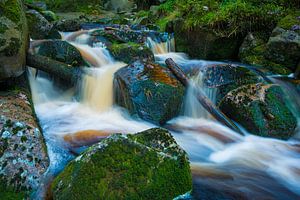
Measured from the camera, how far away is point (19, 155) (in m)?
3.46

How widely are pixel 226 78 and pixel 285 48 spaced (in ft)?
5.98

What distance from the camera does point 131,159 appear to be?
3.02 meters

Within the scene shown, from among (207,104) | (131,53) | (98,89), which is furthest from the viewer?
(131,53)

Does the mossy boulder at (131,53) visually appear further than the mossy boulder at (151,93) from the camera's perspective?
Yes

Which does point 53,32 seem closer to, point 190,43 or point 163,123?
point 190,43

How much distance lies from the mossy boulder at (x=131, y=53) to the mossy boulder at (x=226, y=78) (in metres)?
1.71

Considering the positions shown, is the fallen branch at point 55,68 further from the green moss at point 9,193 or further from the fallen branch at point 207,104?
the green moss at point 9,193

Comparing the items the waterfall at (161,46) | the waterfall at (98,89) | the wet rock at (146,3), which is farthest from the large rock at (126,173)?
the wet rock at (146,3)

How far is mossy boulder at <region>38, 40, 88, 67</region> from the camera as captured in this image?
6520 mm

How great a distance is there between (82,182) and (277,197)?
225 cm

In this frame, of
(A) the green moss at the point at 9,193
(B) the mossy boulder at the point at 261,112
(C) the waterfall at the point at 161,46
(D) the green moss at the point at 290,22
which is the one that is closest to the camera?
(A) the green moss at the point at 9,193

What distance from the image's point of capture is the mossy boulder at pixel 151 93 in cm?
530

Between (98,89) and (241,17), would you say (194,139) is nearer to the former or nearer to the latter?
(98,89)

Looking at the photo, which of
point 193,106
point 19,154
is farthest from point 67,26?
point 19,154
